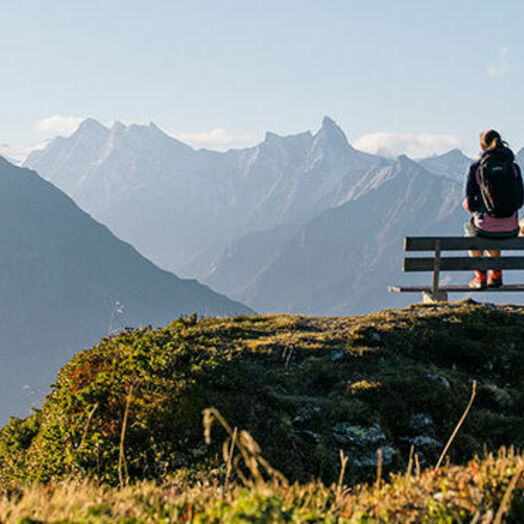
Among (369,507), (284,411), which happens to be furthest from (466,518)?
(284,411)

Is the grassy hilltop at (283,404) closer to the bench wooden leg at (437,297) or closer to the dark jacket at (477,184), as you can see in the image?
the dark jacket at (477,184)

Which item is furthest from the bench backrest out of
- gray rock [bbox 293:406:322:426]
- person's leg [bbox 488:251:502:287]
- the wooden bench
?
gray rock [bbox 293:406:322:426]

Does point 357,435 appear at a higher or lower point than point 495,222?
lower

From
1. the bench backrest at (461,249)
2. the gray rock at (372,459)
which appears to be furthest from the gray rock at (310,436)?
the bench backrest at (461,249)

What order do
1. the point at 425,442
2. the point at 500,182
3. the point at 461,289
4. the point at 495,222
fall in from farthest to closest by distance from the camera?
the point at 461,289
the point at 495,222
the point at 500,182
the point at 425,442

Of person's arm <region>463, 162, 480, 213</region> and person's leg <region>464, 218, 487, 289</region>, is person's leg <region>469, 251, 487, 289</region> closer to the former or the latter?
person's leg <region>464, 218, 487, 289</region>

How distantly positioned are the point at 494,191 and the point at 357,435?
796cm

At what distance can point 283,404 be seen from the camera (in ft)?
23.5

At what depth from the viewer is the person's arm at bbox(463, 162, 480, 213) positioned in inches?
511

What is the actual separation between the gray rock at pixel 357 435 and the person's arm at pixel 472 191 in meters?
7.88

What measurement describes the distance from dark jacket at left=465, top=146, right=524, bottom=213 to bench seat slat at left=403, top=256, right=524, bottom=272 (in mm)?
1233

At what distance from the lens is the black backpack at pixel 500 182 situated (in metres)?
12.5

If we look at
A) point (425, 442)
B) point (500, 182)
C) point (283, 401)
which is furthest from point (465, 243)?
point (283, 401)

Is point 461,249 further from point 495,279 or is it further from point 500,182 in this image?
point 500,182
